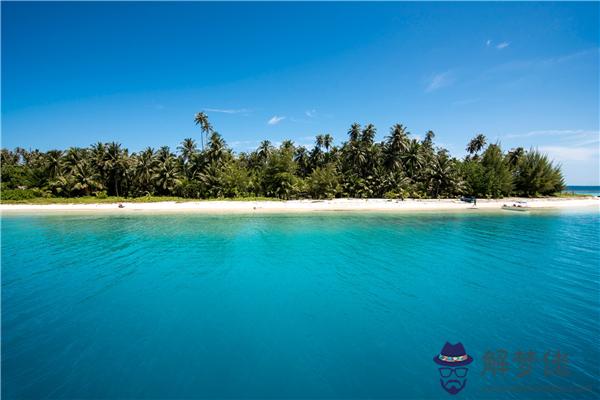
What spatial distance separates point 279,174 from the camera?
53.6 meters

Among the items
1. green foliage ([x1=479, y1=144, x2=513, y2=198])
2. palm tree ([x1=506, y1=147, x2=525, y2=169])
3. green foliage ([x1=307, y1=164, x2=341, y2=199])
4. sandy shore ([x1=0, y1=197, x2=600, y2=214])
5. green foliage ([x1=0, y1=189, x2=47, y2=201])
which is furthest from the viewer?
palm tree ([x1=506, y1=147, x2=525, y2=169])

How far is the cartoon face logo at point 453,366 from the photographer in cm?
627

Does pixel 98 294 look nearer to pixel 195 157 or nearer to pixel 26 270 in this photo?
pixel 26 270

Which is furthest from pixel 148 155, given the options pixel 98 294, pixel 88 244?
pixel 98 294

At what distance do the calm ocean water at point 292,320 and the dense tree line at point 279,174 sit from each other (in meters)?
36.8

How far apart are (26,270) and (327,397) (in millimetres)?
17629

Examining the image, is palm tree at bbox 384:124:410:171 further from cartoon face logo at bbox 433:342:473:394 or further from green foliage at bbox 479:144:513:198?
cartoon face logo at bbox 433:342:473:394

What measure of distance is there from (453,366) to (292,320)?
16.1 feet

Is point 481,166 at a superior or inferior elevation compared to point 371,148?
inferior

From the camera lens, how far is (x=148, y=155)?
183 ft

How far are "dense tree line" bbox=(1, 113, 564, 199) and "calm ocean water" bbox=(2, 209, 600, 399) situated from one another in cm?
3681

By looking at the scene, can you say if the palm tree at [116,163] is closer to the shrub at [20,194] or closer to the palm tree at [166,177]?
the palm tree at [166,177]

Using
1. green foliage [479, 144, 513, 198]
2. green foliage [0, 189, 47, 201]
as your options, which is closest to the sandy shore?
green foliage [0, 189, 47, 201]

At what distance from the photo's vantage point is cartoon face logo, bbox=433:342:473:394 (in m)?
6.27
